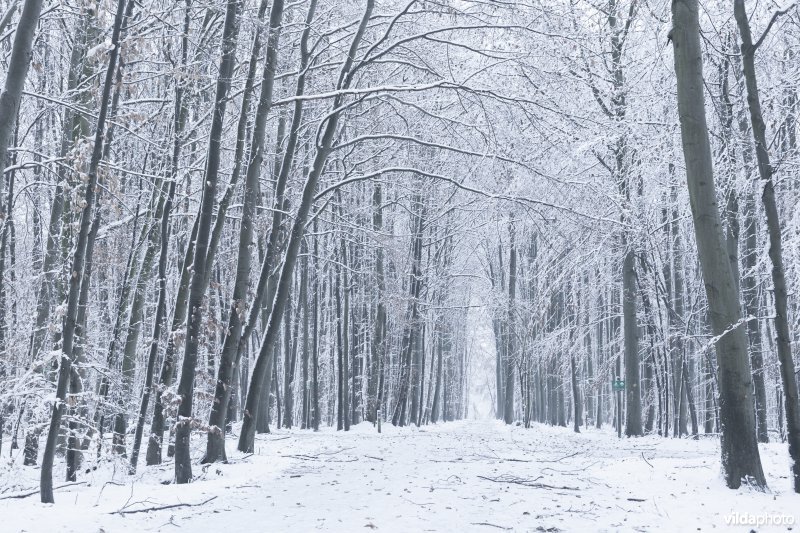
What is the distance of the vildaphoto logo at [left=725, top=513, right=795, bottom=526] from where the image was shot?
19.8 ft

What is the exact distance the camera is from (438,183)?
31.3m

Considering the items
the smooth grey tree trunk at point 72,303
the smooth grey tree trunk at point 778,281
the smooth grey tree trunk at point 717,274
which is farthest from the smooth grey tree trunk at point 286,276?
the smooth grey tree trunk at point 778,281

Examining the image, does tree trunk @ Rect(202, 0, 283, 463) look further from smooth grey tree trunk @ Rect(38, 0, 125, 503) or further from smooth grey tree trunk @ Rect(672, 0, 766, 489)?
smooth grey tree trunk @ Rect(672, 0, 766, 489)

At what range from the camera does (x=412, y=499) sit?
8.09 metres

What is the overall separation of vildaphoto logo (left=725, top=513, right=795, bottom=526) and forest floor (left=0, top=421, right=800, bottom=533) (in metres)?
0.02

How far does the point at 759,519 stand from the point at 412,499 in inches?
146

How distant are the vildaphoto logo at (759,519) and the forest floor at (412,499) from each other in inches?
0.7

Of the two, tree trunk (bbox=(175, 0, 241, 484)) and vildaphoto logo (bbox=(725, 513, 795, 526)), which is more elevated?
tree trunk (bbox=(175, 0, 241, 484))

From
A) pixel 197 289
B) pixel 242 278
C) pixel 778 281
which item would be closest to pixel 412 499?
pixel 197 289

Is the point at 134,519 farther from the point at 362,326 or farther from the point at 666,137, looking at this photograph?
the point at 362,326

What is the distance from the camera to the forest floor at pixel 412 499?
21.1ft

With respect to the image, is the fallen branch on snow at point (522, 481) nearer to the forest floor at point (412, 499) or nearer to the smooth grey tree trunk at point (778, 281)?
the forest floor at point (412, 499)

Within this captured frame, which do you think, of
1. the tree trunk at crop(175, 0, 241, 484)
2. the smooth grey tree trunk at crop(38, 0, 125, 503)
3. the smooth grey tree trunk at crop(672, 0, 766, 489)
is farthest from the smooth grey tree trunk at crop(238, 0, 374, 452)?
the smooth grey tree trunk at crop(672, 0, 766, 489)

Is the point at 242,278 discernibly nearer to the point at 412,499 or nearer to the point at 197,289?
the point at 197,289
